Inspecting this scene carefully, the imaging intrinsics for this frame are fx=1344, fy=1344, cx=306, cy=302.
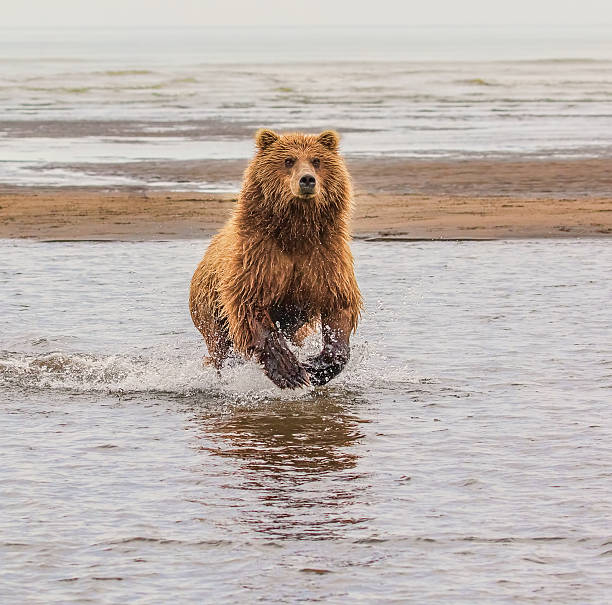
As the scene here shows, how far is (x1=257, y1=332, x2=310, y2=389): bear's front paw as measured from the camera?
26.7ft

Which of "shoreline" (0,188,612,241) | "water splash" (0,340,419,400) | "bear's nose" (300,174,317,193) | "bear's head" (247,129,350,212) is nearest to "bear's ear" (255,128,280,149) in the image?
"bear's head" (247,129,350,212)

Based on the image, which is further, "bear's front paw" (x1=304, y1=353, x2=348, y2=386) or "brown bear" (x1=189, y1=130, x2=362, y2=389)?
"bear's front paw" (x1=304, y1=353, x2=348, y2=386)

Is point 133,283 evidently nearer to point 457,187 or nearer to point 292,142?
point 292,142

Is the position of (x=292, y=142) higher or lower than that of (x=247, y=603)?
higher

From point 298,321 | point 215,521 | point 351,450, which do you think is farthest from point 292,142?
point 215,521

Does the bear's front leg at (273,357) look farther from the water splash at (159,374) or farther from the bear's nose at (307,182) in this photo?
the bear's nose at (307,182)

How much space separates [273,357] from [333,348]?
369 millimetres

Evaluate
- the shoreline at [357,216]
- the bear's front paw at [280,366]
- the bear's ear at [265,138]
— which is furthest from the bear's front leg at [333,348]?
the shoreline at [357,216]

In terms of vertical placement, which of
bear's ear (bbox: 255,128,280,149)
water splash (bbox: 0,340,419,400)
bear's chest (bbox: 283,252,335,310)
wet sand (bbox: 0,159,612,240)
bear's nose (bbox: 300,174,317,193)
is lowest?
water splash (bbox: 0,340,419,400)

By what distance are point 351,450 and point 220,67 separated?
63910 millimetres

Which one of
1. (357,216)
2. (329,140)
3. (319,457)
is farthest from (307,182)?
(357,216)

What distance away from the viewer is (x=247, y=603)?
5.00 metres

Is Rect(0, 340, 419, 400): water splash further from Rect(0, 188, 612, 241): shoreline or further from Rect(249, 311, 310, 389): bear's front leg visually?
Rect(0, 188, 612, 241): shoreline

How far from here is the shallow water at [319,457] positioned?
531cm
